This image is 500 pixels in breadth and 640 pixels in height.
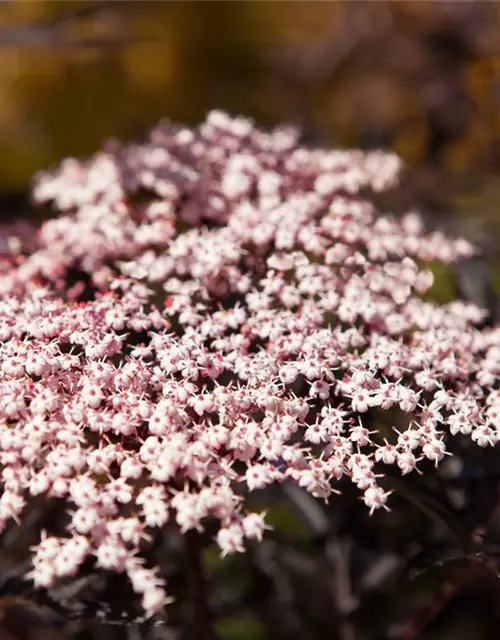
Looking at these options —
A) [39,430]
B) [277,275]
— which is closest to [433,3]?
[277,275]

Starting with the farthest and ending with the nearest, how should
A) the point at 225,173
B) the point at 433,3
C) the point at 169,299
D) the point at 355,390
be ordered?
the point at 433,3
the point at 225,173
the point at 169,299
the point at 355,390

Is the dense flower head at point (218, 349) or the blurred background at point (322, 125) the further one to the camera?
the blurred background at point (322, 125)

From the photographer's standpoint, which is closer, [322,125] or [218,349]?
[218,349]

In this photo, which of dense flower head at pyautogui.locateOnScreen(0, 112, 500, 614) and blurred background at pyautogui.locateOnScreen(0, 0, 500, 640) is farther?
blurred background at pyautogui.locateOnScreen(0, 0, 500, 640)

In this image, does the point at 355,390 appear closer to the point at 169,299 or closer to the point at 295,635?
the point at 169,299
